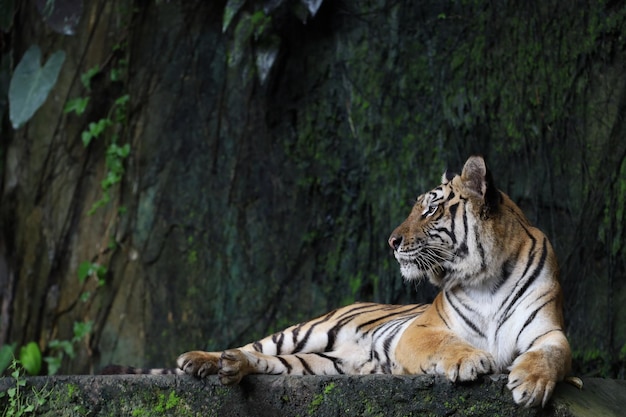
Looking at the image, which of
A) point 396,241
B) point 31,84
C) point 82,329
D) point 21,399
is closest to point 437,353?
point 396,241

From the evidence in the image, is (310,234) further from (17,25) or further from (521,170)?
(17,25)

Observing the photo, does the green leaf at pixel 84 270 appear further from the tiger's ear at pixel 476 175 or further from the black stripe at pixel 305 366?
the tiger's ear at pixel 476 175

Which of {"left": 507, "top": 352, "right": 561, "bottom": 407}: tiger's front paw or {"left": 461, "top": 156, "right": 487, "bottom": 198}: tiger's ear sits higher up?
{"left": 461, "top": 156, "right": 487, "bottom": 198}: tiger's ear

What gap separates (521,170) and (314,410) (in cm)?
271

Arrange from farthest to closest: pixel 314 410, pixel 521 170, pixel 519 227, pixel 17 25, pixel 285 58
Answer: pixel 17 25, pixel 285 58, pixel 521 170, pixel 519 227, pixel 314 410

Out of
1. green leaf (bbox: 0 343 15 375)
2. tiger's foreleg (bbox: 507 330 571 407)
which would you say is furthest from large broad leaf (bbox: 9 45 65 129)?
tiger's foreleg (bbox: 507 330 571 407)

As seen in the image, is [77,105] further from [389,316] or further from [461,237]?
[461,237]

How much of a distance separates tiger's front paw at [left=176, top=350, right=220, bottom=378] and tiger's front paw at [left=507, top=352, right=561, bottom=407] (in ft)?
3.19

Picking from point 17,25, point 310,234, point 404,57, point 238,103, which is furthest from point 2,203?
point 404,57

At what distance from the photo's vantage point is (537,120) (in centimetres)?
516

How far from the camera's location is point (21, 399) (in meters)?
2.93

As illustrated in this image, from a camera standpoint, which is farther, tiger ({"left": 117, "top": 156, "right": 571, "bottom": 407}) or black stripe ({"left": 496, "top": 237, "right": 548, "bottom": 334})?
black stripe ({"left": 496, "top": 237, "right": 548, "bottom": 334})

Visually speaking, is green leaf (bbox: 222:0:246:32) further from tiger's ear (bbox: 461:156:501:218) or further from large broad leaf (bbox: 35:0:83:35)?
tiger's ear (bbox: 461:156:501:218)

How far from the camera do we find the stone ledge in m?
2.83
